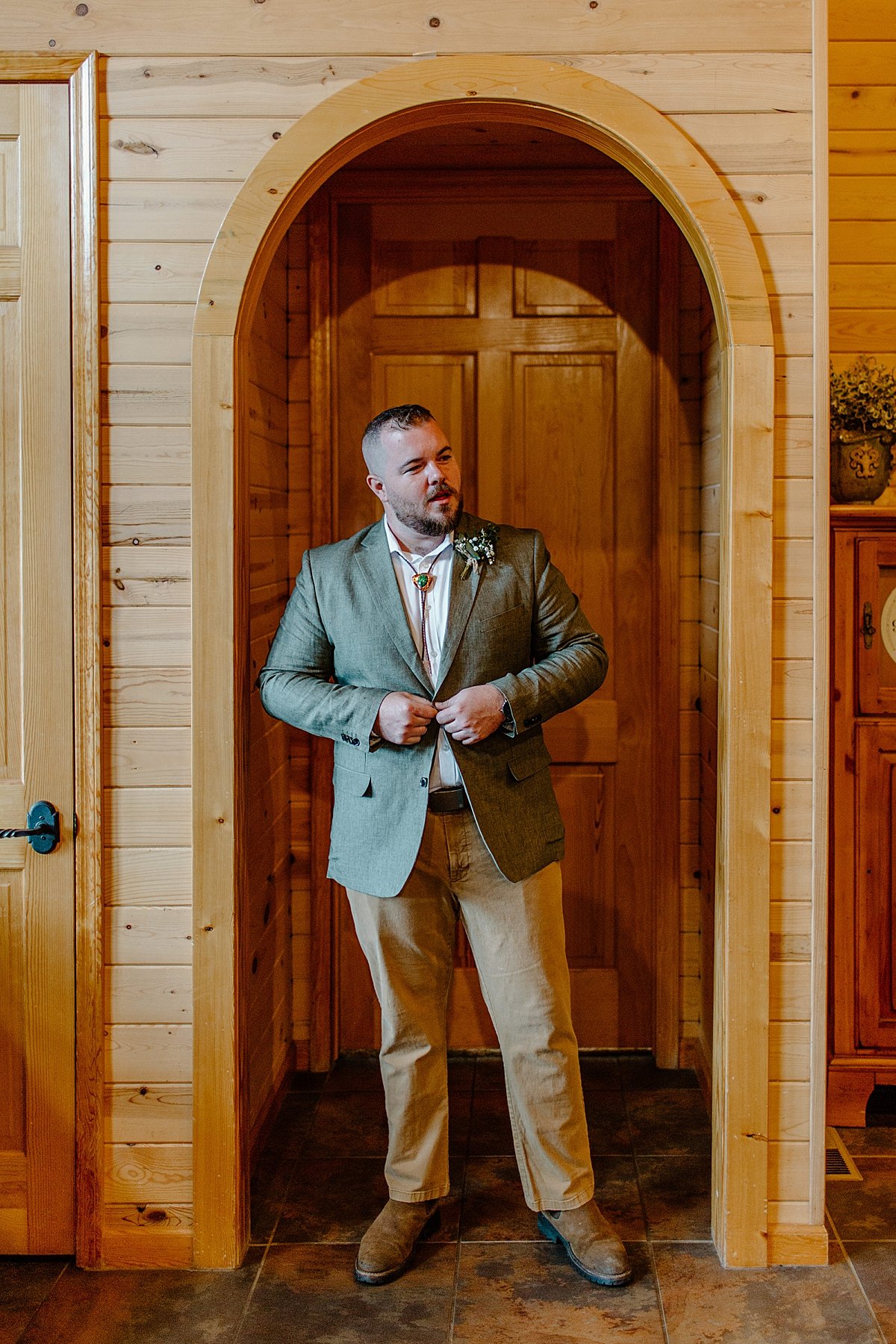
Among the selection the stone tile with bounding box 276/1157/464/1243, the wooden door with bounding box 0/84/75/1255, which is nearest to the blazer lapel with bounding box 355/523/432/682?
the wooden door with bounding box 0/84/75/1255

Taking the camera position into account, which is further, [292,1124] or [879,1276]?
[292,1124]

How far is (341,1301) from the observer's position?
2572 millimetres

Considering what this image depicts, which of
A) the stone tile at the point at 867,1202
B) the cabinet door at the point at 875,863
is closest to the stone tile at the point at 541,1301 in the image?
the stone tile at the point at 867,1202

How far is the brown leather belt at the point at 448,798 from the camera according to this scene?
8.73 ft

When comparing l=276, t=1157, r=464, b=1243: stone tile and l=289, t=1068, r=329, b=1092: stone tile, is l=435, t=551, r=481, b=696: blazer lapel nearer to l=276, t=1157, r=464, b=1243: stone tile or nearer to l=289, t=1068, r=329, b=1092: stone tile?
l=276, t=1157, r=464, b=1243: stone tile

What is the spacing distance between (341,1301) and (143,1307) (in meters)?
0.39

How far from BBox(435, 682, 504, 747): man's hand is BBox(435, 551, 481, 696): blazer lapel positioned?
10cm

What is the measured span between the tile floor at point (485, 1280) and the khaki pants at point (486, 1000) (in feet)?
0.61

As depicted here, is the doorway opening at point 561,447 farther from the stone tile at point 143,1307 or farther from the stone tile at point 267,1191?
the stone tile at point 143,1307

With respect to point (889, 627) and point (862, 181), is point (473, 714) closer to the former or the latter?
point (889, 627)

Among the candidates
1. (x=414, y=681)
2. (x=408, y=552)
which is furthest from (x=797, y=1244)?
(x=408, y=552)

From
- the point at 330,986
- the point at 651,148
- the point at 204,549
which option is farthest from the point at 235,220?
the point at 330,986

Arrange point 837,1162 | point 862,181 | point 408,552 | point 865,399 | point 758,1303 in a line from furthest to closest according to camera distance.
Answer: point 862,181 < point 865,399 < point 837,1162 < point 408,552 < point 758,1303

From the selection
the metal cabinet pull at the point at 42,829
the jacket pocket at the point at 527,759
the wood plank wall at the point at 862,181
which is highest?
the wood plank wall at the point at 862,181
